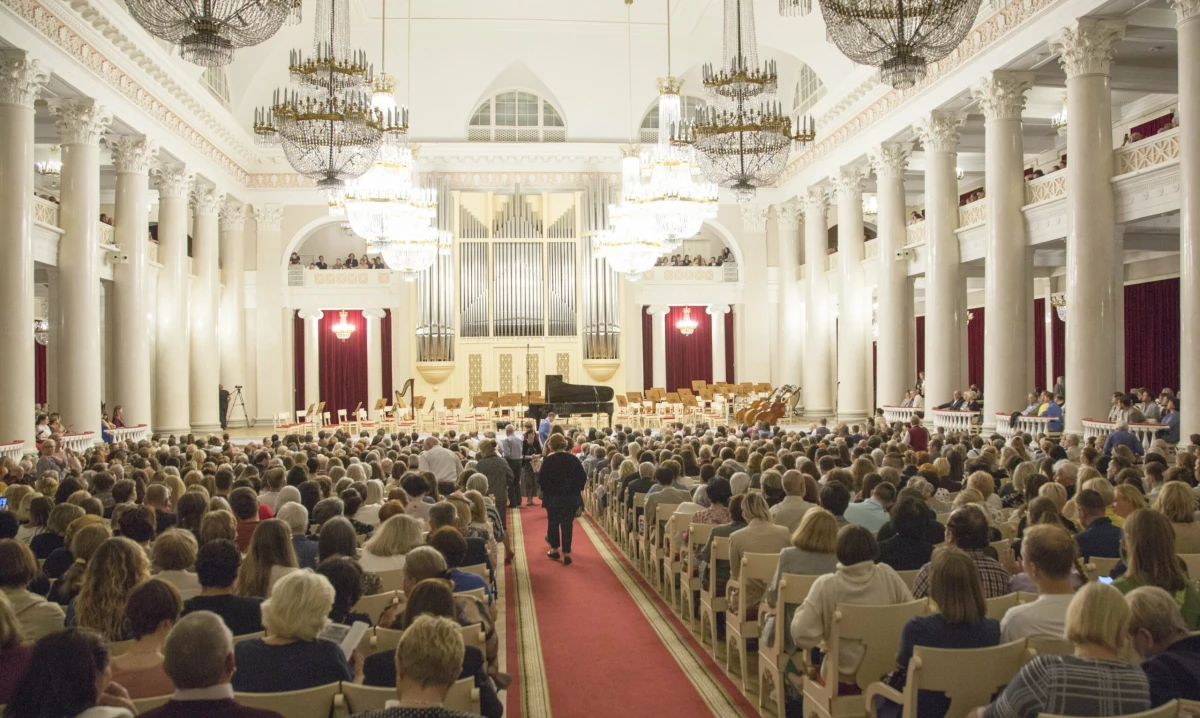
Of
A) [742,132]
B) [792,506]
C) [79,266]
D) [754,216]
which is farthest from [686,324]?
[792,506]

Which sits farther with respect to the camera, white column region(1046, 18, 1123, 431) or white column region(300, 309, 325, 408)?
white column region(300, 309, 325, 408)

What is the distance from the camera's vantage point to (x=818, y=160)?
2472 cm

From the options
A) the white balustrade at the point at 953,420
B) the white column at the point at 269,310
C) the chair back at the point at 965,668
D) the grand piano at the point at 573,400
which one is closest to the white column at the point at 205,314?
the white column at the point at 269,310

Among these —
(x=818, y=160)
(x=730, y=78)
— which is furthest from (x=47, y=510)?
(x=818, y=160)

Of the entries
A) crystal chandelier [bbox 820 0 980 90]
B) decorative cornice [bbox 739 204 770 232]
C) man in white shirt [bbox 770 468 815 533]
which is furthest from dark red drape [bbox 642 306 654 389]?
man in white shirt [bbox 770 468 815 533]

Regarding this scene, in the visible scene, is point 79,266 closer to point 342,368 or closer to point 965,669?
point 342,368

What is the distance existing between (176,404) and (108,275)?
361cm

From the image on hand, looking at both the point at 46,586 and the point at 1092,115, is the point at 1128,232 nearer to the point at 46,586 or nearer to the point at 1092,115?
the point at 1092,115

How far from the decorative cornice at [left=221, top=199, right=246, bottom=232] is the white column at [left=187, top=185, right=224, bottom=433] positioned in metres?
1.93

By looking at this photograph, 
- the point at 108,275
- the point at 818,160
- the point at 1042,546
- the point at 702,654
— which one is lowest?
the point at 702,654

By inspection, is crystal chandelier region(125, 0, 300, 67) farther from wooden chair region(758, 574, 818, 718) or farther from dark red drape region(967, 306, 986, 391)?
dark red drape region(967, 306, 986, 391)

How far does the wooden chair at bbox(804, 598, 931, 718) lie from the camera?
397 cm

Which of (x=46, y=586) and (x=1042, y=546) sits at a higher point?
(x=1042, y=546)

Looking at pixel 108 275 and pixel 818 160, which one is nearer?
pixel 108 275
